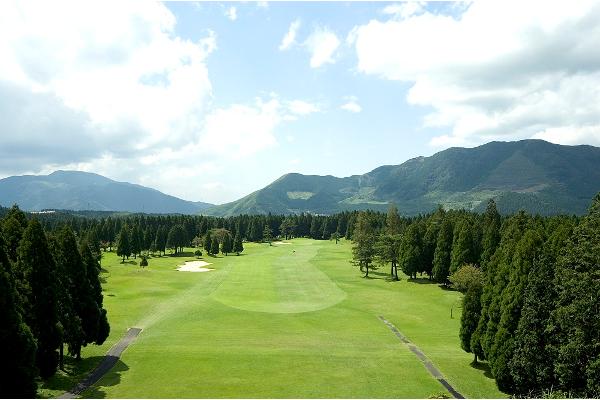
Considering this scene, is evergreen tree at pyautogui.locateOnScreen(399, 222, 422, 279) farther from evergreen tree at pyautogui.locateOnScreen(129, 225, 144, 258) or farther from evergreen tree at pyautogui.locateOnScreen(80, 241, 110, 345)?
evergreen tree at pyautogui.locateOnScreen(129, 225, 144, 258)

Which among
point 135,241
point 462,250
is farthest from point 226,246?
point 462,250

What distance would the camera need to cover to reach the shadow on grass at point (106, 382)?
1237 inches

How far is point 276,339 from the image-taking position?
48.7 meters

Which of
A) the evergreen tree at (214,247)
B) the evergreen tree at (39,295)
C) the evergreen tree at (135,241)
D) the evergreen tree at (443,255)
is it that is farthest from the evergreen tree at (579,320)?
the evergreen tree at (214,247)

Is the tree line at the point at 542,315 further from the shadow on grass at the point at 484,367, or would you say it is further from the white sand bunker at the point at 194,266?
the white sand bunker at the point at 194,266

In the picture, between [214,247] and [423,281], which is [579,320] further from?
[214,247]

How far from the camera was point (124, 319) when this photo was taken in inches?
2266

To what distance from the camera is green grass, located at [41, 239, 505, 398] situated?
34.2 meters

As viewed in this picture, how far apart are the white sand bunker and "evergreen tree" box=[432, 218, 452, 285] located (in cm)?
5509

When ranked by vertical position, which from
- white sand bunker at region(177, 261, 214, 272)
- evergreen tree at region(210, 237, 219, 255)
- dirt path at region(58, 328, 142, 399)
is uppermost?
evergreen tree at region(210, 237, 219, 255)

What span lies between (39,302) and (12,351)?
28.2ft

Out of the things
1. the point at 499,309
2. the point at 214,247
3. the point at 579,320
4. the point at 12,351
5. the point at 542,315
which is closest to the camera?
the point at 12,351

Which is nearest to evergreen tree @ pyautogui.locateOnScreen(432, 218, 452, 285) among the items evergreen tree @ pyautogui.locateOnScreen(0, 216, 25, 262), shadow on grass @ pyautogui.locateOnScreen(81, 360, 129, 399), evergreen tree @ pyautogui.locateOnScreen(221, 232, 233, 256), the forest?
the forest

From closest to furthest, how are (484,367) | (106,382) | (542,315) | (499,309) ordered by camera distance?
(106,382), (542,315), (499,309), (484,367)
